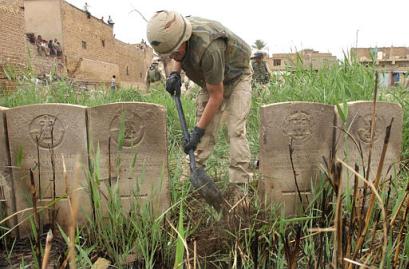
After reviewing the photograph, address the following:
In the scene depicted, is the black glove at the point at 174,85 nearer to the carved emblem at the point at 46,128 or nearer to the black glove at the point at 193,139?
the black glove at the point at 193,139

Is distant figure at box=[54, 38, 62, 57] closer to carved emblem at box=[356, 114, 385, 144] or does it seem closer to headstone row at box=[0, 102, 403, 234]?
headstone row at box=[0, 102, 403, 234]

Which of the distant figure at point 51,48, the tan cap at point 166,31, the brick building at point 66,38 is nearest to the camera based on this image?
the tan cap at point 166,31

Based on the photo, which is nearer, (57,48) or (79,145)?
(79,145)

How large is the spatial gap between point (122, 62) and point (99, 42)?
4383 millimetres

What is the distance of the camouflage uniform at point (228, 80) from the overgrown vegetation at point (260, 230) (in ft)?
0.72

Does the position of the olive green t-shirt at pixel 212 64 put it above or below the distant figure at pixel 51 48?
below

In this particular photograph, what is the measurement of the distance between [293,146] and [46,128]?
1716mm

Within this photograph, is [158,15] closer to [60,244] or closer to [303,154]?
[303,154]

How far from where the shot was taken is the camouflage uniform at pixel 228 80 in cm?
248

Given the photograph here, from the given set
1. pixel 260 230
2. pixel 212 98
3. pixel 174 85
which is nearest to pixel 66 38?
pixel 174 85

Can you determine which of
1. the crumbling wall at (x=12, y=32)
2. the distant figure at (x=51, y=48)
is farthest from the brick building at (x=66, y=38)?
the distant figure at (x=51, y=48)

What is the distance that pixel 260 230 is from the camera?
2.08 meters

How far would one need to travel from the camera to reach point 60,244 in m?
2.18

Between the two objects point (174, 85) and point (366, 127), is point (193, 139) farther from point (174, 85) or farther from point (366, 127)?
point (366, 127)
